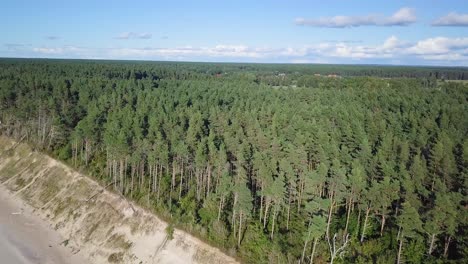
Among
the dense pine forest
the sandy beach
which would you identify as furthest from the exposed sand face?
the dense pine forest

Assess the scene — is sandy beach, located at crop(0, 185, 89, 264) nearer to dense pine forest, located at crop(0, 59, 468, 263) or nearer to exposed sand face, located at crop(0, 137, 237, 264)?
exposed sand face, located at crop(0, 137, 237, 264)

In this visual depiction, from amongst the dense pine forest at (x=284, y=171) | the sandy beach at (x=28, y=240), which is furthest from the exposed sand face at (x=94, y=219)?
the dense pine forest at (x=284, y=171)

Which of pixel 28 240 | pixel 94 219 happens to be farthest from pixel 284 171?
pixel 28 240

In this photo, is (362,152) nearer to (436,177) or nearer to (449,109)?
(436,177)

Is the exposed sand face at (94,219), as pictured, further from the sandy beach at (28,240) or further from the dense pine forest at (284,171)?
the dense pine forest at (284,171)

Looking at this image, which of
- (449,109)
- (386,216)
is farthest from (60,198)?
(449,109)

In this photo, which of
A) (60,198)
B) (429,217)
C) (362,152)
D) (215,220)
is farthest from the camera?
(60,198)

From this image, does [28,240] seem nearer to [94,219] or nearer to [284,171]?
[94,219]
